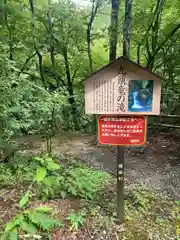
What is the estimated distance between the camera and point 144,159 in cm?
561

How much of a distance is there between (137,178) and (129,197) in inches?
43.2

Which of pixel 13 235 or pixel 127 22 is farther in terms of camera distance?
pixel 127 22

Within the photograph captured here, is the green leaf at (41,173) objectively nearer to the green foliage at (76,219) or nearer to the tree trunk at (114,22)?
the green foliage at (76,219)

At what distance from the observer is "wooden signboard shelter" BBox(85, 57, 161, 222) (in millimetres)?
2461

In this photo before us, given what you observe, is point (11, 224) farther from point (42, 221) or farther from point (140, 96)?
point (140, 96)

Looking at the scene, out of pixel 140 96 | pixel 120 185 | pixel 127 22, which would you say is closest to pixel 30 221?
pixel 120 185

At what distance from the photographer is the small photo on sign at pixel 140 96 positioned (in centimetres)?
247

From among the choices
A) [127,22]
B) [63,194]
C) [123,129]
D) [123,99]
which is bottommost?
[63,194]

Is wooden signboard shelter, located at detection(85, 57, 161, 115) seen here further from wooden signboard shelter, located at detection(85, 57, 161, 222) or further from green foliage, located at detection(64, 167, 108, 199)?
green foliage, located at detection(64, 167, 108, 199)

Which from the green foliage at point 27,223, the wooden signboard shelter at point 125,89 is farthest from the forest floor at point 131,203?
the wooden signboard shelter at point 125,89

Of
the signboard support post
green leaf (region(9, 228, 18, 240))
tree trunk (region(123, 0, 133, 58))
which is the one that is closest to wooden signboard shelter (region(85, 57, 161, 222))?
the signboard support post

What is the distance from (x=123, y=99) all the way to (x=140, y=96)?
0.19 meters

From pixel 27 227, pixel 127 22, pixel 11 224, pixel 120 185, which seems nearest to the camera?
pixel 11 224

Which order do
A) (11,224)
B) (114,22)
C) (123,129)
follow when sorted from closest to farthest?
1. (11,224)
2. (123,129)
3. (114,22)
